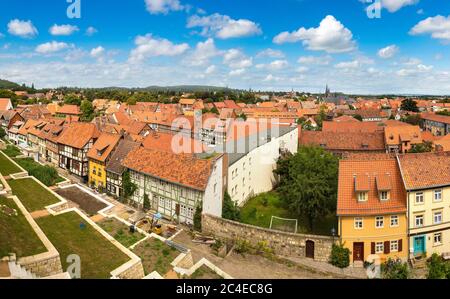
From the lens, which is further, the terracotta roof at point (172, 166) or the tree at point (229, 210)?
the tree at point (229, 210)

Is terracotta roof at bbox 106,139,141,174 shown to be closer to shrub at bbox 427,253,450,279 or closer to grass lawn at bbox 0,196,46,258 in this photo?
grass lawn at bbox 0,196,46,258

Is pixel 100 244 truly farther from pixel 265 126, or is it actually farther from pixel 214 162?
pixel 265 126

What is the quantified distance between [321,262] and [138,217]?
15504 mm

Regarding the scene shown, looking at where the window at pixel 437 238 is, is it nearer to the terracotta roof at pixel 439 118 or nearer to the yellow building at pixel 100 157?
the yellow building at pixel 100 157

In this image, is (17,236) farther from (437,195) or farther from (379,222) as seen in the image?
(437,195)

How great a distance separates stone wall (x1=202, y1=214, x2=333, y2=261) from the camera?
25188 mm

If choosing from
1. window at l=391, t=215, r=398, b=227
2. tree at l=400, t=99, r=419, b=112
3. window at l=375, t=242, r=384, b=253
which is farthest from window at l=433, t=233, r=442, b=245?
tree at l=400, t=99, r=419, b=112

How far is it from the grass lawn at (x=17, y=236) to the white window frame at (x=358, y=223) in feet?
61.8

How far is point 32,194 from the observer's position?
31.0 metres

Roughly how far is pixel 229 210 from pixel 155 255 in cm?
1072

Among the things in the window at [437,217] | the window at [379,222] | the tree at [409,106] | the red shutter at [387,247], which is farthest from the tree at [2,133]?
the tree at [409,106]

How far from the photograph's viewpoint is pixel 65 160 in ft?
160

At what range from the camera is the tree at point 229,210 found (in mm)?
31788
